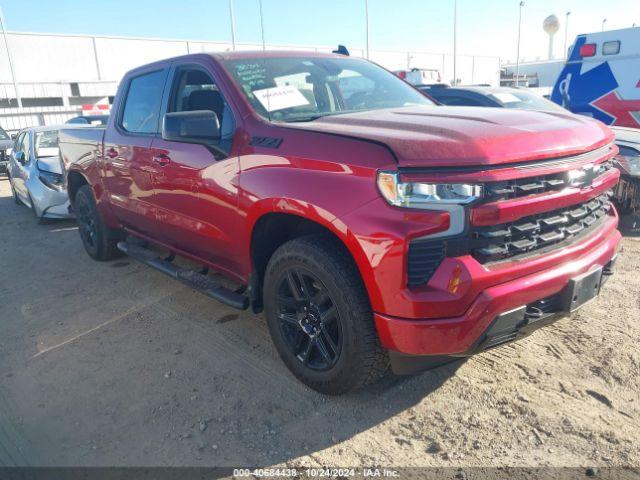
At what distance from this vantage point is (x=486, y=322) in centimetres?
230

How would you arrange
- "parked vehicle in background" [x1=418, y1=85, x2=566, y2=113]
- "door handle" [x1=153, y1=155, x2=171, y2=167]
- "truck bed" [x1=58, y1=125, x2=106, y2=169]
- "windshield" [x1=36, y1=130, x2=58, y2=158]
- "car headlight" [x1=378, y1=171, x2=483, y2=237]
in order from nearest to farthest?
"car headlight" [x1=378, y1=171, x2=483, y2=237], "door handle" [x1=153, y1=155, x2=171, y2=167], "truck bed" [x1=58, y1=125, x2=106, y2=169], "parked vehicle in background" [x1=418, y1=85, x2=566, y2=113], "windshield" [x1=36, y1=130, x2=58, y2=158]

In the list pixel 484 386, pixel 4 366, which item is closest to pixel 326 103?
pixel 484 386

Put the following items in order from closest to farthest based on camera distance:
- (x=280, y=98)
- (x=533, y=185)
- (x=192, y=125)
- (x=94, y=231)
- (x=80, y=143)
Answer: (x=533, y=185)
(x=192, y=125)
(x=280, y=98)
(x=80, y=143)
(x=94, y=231)

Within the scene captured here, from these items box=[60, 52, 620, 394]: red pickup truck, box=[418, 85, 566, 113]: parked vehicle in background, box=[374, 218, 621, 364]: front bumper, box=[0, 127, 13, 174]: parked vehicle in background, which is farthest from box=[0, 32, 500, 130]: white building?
box=[374, 218, 621, 364]: front bumper

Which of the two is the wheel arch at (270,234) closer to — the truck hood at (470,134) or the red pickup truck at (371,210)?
the red pickup truck at (371,210)

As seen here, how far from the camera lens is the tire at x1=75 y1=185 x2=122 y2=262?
542cm

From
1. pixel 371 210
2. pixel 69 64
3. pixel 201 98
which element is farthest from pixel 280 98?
pixel 69 64

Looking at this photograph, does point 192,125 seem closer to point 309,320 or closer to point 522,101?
point 309,320

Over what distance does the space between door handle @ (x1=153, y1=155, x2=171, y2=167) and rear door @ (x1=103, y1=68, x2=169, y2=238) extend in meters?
0.06

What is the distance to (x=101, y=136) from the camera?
16.2ft

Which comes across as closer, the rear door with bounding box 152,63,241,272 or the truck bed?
the rear door with bounding box 152,63,241,272

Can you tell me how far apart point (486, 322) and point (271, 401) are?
4.34 ft

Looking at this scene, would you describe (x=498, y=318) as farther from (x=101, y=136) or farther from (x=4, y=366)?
(x=101, y=136)

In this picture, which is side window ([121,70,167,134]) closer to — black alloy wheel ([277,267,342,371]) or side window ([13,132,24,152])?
black alloy wheel ([277,267,342,371])
